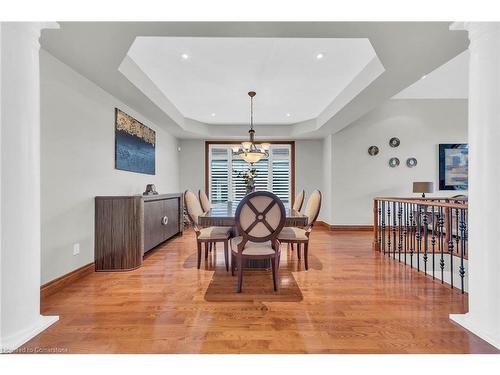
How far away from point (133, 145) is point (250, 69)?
224 cm

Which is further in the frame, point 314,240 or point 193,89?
point 314,240

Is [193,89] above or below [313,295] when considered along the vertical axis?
above

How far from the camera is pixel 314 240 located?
15.2ft

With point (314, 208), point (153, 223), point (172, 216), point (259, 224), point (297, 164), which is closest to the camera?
point (259, 224)

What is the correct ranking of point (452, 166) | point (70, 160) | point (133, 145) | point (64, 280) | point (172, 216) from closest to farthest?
point (64, 280) → point (70, 160) → point (133, 145) → point (172, 216) → point (452, 166)

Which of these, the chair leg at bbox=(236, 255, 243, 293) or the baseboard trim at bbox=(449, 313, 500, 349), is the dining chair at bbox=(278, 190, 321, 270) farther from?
the baseboard trim at bbox=(449, 313, 500, 349)

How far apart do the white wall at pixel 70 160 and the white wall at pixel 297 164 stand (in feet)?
10.6

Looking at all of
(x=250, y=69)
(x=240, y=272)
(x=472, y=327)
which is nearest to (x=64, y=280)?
(x=240, y=272)

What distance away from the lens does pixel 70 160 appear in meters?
2.58

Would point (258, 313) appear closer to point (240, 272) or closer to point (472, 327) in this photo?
point (240, 272)

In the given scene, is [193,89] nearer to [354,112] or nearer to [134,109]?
[134,109]

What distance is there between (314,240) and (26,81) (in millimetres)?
4421

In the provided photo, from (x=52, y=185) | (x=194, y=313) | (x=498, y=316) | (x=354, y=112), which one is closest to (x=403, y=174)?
(x=354, y=112)

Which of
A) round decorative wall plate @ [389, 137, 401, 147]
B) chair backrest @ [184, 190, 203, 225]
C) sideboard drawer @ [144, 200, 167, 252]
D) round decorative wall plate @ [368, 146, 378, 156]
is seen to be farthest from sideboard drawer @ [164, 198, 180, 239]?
round decorative wall plate @ [389, 137, 401, 147]
